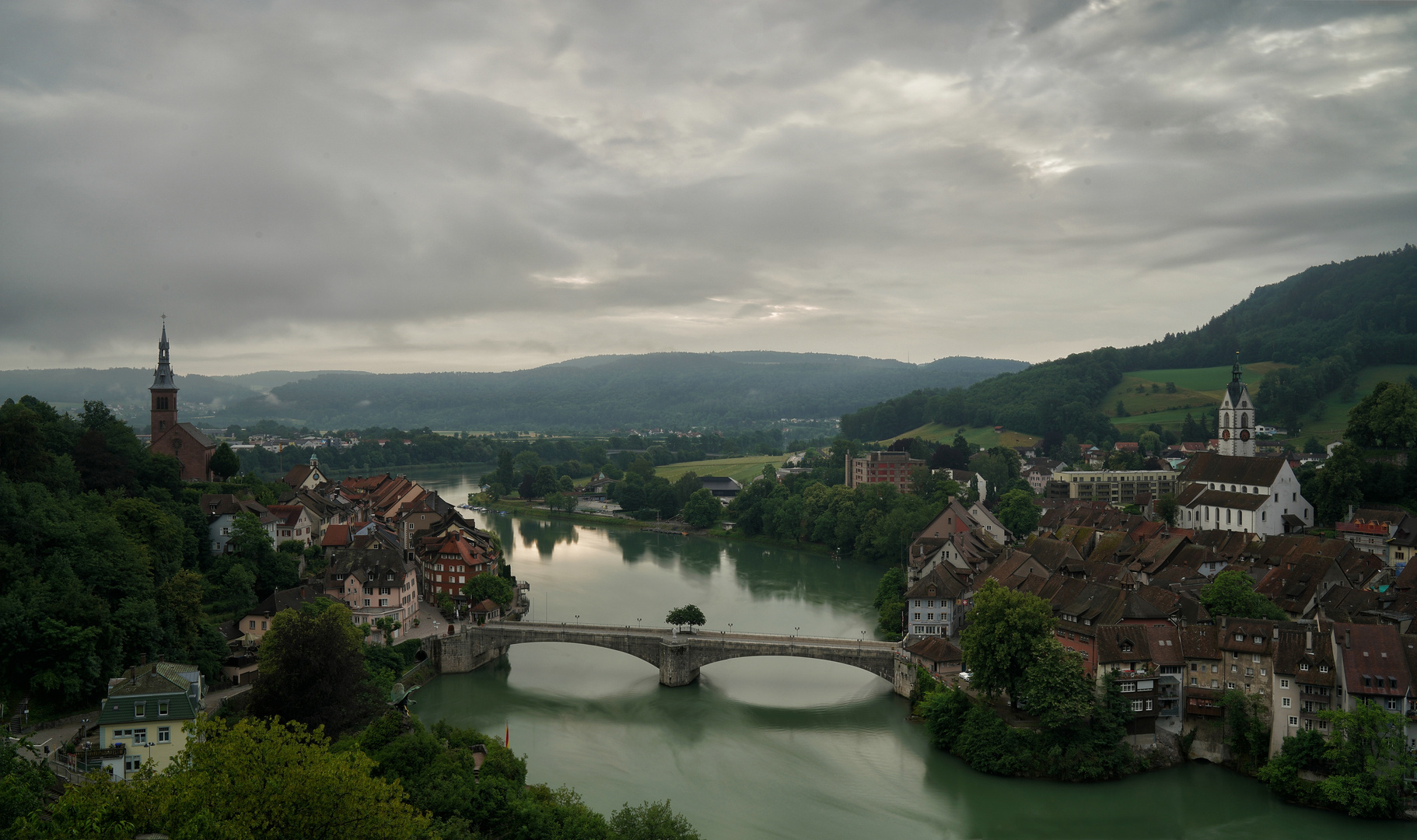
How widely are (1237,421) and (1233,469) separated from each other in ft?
30.2

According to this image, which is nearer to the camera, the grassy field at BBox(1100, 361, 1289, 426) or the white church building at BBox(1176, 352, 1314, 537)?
the white church building at BBox(1176, 352, 1314, 537)

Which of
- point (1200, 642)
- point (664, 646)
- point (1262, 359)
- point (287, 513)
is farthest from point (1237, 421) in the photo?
point (1262, 359)

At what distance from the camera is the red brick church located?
42.2m

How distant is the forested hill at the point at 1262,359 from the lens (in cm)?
8194

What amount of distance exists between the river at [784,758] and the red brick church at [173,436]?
54.5ft

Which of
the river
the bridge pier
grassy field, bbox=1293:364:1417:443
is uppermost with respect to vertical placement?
grassy field, bbox=1293:364:1417:443

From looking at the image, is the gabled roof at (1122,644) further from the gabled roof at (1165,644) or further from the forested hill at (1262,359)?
the forested hill at (1262,359)

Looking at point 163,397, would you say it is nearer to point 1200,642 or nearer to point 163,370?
point 163,370

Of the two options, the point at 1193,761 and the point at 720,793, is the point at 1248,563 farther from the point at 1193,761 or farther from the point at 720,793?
the point at 720,793

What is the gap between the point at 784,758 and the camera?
25516 millimetres

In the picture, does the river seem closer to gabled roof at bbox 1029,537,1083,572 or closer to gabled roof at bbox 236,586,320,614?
gabled roof at bbox 236,586,320,614

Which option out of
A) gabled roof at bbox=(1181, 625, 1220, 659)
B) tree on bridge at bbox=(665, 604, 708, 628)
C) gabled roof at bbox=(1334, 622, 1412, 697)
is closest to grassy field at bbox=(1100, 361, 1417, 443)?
gabled roof at bbox=(1181, 625, 1220, 659)

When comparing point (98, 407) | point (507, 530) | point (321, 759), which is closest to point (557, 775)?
point (321, 759)

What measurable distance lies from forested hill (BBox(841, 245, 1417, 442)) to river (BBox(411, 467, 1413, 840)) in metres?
56.3
